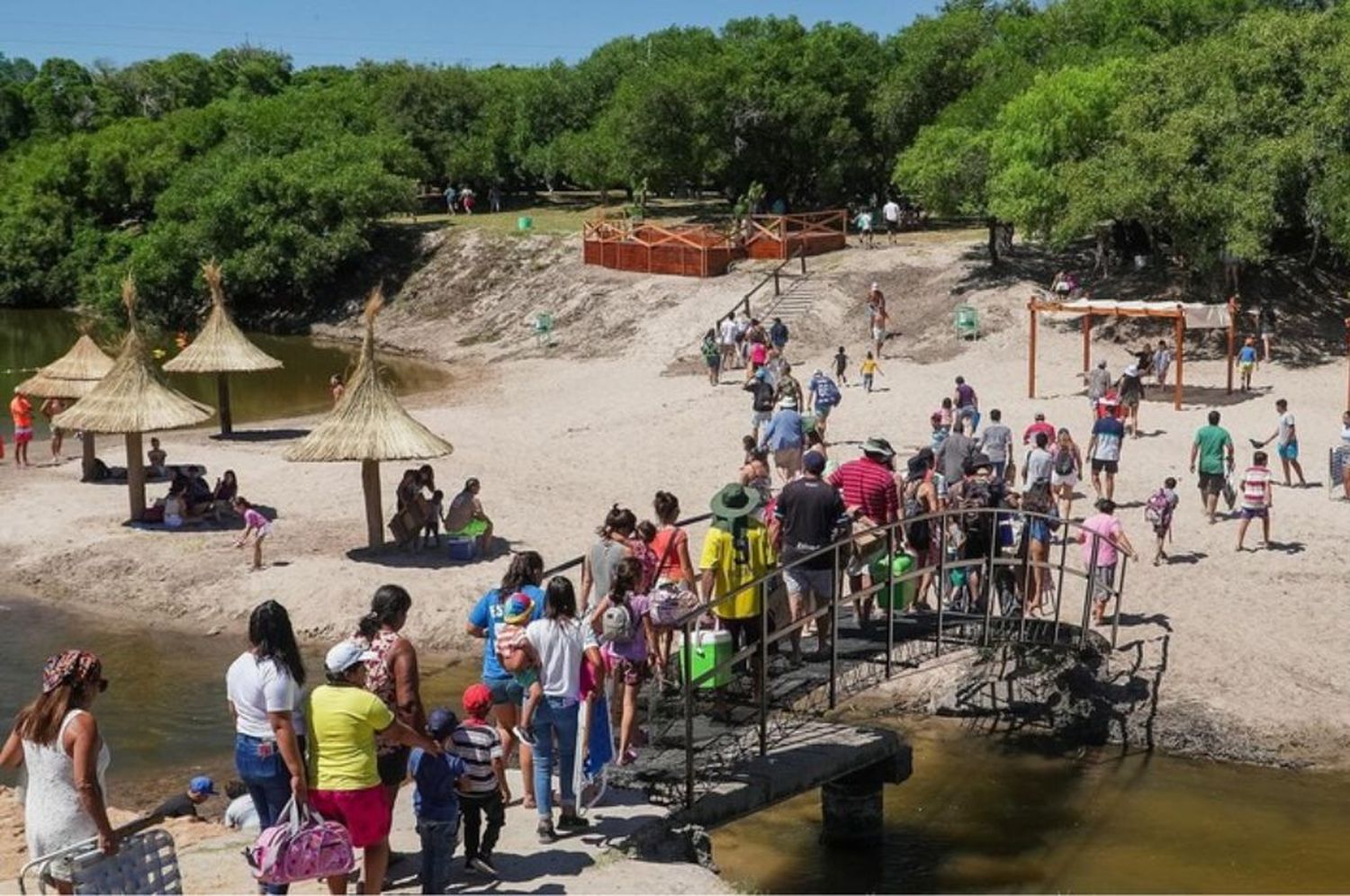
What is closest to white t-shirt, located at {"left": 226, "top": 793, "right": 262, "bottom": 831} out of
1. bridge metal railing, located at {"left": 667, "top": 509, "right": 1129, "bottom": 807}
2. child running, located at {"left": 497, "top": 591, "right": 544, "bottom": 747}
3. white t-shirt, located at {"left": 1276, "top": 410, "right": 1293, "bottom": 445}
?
child running, located at {"left": 497, "top": 591, "right": 544, "bottom": 747}

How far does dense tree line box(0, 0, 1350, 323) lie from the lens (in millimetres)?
32312

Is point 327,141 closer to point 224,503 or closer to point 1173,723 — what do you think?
point 224,503

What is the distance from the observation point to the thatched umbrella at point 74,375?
2684 centimetres

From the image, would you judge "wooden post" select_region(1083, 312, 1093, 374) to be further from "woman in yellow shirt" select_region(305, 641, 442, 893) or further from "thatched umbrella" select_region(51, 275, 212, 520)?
"woman in yellow shirt" select_region(305, 641, 442, 893)

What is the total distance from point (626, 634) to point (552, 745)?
3.02 ft

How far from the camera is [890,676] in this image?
1327cm

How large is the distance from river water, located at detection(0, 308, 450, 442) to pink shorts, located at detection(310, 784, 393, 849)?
25.1 m

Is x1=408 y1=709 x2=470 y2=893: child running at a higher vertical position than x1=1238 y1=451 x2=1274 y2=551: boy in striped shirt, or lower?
lower

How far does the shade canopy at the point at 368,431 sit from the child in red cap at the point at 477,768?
1110 centimetres

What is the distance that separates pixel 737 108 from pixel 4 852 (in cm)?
4126

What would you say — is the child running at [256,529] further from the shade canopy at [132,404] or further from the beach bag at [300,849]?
the beach bag at [300,849]

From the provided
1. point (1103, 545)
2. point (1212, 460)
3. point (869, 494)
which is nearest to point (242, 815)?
point (869, 494)

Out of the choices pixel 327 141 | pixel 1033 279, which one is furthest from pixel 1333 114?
pixel 327 141

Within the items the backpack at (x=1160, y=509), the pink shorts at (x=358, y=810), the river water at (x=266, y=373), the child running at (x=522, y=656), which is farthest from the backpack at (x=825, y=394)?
the pink shorts at (x=358, y=810)
